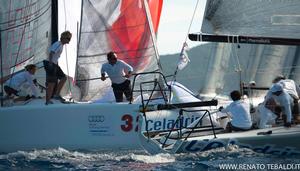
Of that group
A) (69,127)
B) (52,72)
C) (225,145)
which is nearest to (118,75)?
(52,72)

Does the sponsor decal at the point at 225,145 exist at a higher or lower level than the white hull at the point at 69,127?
lower

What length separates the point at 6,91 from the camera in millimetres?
12750

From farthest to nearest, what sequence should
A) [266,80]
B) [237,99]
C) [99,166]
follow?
[266,80] → [237,99] → [99,166]

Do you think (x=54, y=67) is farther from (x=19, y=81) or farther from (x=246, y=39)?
(x=246, y=39)

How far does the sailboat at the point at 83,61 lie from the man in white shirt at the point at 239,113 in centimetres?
107

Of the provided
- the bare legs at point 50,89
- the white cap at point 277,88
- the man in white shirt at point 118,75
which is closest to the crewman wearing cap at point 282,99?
the white cap at point 277,88

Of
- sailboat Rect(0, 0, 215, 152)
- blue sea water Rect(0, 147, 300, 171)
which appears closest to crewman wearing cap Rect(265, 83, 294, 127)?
blue sea water Rect(0, 147, 300, 171)

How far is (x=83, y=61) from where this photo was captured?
13688 millimetres

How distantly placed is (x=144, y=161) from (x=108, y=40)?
11.3 feet

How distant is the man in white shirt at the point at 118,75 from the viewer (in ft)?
40.9

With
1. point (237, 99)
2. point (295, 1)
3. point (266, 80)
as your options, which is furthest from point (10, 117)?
point (266, 80)

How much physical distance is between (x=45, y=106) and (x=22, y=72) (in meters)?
0.95

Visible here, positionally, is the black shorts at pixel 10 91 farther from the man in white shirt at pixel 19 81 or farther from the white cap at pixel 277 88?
the white cap at pixel 277 88

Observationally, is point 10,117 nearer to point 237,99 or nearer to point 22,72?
point 22,72
